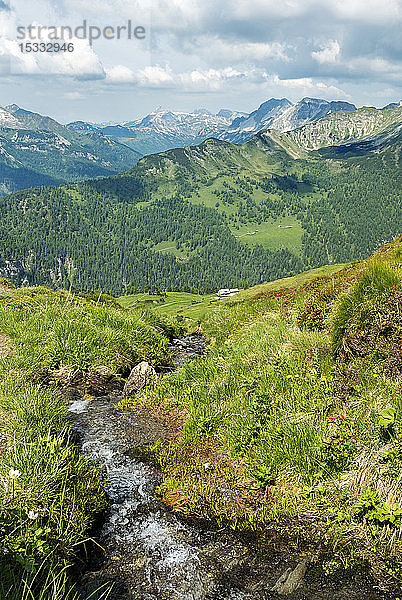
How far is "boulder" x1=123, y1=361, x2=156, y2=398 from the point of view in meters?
14.2

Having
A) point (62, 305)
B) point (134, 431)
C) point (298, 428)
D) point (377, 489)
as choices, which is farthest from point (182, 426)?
point (62, 305)

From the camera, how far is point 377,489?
688 centimetres

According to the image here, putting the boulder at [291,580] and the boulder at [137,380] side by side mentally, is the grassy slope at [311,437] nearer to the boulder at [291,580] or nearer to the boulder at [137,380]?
the boulder at [291,580]

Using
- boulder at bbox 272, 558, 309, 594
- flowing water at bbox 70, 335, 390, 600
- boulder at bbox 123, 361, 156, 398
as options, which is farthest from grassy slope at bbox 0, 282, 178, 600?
boulder at bbox 272, 558, 309, 594

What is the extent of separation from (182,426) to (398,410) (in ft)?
19.6

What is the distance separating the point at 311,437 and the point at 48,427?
637 cm

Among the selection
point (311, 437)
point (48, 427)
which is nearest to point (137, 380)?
point (48, 427)

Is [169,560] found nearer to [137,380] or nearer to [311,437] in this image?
[311,437]

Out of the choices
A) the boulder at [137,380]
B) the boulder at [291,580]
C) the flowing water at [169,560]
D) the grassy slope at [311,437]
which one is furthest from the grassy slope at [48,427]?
the boulder at [291,580]

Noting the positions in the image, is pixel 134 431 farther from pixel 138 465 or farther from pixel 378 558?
pixel 378 558

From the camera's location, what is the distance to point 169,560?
676 cm

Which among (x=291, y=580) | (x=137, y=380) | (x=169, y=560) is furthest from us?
(x=137, y=380)

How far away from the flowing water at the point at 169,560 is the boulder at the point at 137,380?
4.72 m

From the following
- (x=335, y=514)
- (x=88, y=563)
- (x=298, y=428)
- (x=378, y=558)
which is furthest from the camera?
(x=298, y=428)
